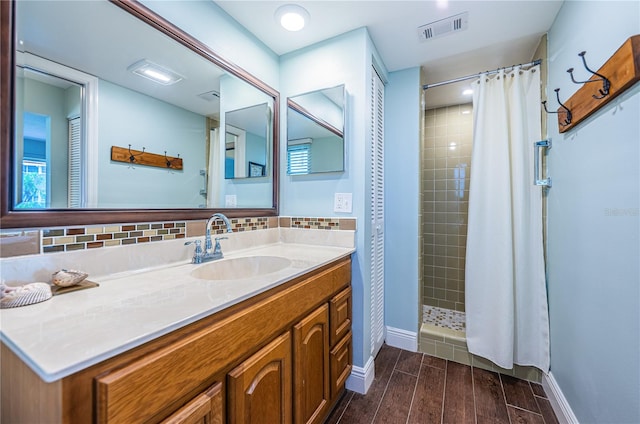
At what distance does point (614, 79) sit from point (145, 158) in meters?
1.84

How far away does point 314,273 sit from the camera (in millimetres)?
1215

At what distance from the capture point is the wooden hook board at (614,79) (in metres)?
0.84

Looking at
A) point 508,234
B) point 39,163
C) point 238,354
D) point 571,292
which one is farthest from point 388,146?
point 39,163

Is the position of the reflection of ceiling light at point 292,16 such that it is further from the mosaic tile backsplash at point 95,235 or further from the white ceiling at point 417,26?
the mosaic tile backsplash at point 95,235

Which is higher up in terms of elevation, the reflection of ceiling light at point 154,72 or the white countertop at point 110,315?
the reflection of ceiling light at point 154,72

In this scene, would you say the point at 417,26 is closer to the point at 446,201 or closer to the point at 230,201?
the point at 230,201

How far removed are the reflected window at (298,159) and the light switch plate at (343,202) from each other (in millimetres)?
277

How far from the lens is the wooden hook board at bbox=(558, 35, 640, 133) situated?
84 centimetres

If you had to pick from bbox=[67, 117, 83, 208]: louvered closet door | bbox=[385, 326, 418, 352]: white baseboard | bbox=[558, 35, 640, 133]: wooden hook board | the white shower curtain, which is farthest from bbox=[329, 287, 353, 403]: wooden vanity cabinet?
bbox=[558, 35, 640, 133]: wooden hook board

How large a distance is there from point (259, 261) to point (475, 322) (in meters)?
1.59

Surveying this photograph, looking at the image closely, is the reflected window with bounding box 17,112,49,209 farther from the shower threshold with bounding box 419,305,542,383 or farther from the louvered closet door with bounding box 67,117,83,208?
the shower threshold with bounding box 419,305,542,383

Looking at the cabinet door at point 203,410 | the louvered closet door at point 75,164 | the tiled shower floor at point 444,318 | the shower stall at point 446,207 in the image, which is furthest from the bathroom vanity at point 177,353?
the shower stall at point 446,207

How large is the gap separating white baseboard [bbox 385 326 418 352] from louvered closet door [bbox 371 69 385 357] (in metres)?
0.07

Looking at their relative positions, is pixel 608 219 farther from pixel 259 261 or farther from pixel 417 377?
pixel 259 261
